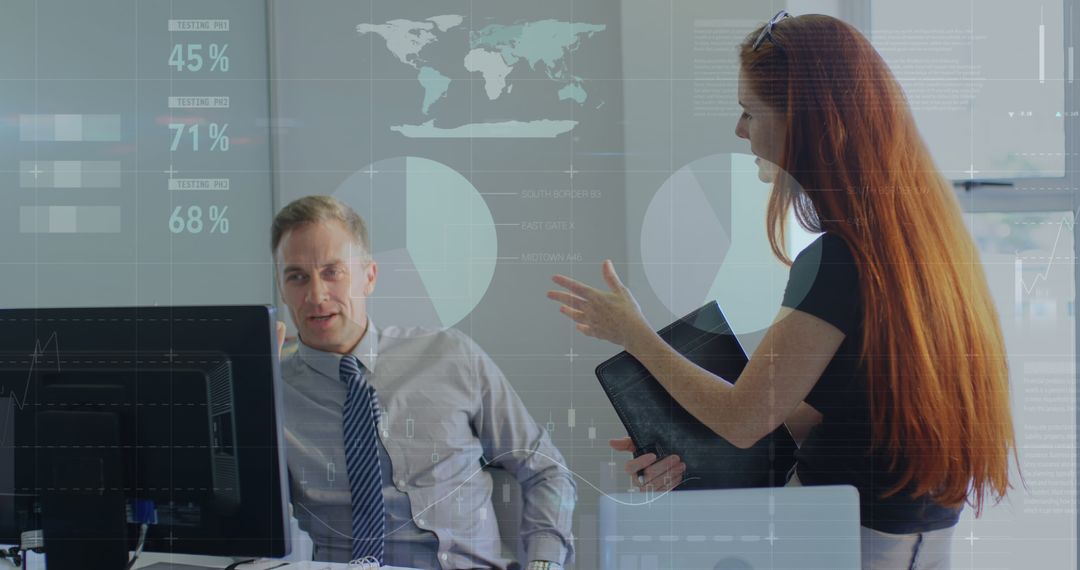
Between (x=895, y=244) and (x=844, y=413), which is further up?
(x=895, y=244)

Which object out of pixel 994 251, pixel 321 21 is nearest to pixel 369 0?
pixel 321 21

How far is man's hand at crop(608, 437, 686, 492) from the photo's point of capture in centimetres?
128

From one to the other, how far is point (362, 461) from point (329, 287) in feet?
0.96

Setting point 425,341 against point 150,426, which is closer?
point 150,426

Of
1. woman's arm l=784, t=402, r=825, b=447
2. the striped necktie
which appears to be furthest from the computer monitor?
woman's arm l=784, t=402, r=825, b=447

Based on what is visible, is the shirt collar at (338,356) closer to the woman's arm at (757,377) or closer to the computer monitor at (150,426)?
the computer monitor at (150,426)

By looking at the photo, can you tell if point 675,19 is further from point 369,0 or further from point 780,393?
point 780,393

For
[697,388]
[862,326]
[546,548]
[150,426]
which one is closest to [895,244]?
[862,326]

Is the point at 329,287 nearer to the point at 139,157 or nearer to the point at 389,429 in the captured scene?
the point at 389,429
